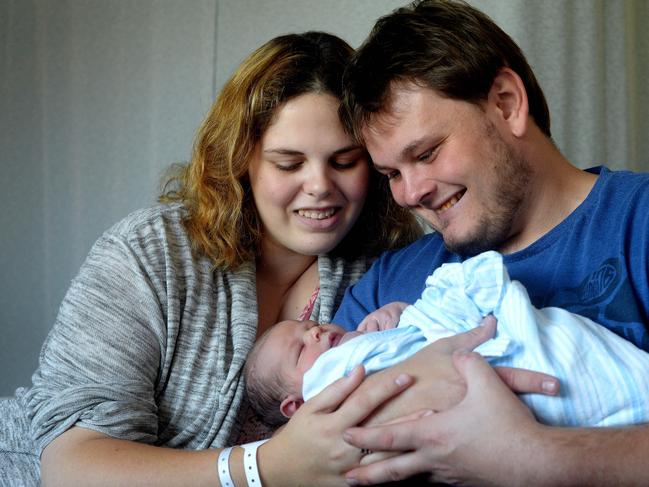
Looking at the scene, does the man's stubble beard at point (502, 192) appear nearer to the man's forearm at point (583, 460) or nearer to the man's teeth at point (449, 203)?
the man's teeth at point (449, 203)

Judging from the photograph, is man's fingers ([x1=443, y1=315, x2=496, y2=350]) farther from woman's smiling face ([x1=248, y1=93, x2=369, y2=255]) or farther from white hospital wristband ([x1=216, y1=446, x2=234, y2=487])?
woman's smiling face ([x1=248, y1=93, x2=369, y2=255])

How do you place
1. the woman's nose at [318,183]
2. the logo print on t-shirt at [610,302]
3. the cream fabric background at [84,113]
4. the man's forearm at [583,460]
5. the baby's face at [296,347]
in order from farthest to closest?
the cream fabric background at [84,113], the woman's nose at [318,183], the baby's face at [296,347], the logo print on t-shirt at [610,302], the man's forearm at [583,460]

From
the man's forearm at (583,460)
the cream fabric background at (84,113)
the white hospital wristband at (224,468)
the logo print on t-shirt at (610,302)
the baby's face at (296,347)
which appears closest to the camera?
the man's forearm at (583,460)

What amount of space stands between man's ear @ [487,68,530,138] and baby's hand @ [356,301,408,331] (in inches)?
18.4

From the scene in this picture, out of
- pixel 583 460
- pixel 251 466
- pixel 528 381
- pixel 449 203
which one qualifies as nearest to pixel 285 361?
pixel 251 466

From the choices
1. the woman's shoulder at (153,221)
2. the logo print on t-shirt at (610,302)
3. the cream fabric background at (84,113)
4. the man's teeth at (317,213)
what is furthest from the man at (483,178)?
the cream fabric background at (84,113)

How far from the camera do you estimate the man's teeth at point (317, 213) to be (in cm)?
211

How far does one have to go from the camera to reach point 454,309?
1583 millimetres

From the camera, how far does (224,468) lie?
65.7 inches

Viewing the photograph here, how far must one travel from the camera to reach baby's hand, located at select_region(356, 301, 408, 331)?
1.79 meters

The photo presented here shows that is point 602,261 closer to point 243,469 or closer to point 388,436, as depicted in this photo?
point 388,436

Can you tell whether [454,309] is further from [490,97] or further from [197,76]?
[197,76]

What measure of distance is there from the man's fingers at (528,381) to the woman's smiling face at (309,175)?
78 cm

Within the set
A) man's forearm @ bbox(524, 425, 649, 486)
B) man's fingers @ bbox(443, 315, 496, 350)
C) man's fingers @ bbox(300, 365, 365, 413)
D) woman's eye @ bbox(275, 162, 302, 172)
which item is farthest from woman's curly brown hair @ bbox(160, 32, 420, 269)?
man's forearm @ bbox(524, 425, 649, 486)
